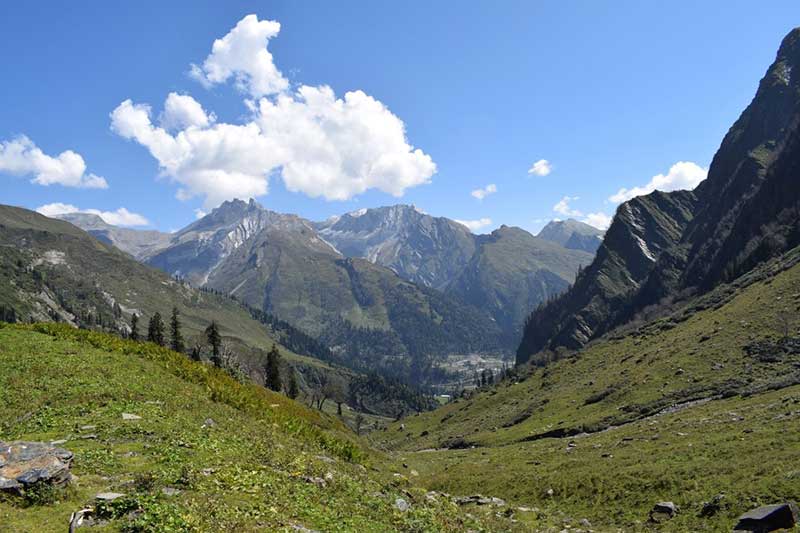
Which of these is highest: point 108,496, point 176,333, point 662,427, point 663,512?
point 108,496

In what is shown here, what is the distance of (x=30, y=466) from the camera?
47.4 feet

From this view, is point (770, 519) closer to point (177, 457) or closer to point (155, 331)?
point (177, 457)

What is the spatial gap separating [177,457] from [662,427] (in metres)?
49.0

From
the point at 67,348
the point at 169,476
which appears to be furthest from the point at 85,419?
the point at 67,348

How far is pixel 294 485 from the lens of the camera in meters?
18.9

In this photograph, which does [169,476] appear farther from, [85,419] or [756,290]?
[756,290]

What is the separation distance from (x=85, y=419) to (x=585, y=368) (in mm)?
122644

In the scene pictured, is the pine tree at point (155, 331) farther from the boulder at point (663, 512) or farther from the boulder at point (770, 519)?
the boulder at point (770, 519)

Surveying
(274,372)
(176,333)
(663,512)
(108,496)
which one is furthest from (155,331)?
(663,512)

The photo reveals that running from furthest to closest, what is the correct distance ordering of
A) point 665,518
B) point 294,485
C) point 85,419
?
point 665,518, point 85,419, point 294,485

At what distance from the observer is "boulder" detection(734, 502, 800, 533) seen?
19812 mm

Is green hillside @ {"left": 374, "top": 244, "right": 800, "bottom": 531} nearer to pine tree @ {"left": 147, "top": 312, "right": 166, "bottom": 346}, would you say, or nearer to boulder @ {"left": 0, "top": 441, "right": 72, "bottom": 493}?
boulder @ {"left": 0, "top": 441, "right": 72, "bottom": 493}

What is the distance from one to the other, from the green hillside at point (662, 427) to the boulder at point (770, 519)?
1314mm

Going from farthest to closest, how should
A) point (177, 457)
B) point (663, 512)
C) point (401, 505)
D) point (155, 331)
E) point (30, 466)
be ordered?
point (155, 331) → point (663, 512) → point (401, 505) → point (177, 457) → point (30, 466)
